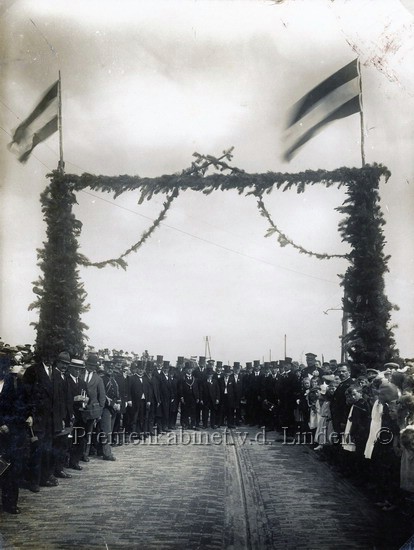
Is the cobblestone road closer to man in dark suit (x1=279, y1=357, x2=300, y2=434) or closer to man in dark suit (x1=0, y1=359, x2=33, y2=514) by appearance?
man in dark suit (x1=0, y1=359, x2=33, y2=514)

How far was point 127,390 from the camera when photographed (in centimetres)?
1439

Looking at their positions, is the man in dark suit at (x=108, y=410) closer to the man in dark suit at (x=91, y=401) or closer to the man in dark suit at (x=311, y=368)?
the man in dark suit at (x=91, y=401)

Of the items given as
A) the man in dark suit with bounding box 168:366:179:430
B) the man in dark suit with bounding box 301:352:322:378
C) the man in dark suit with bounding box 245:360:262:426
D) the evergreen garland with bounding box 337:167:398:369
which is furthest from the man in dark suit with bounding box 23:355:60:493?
the man in dark suit with bounding box 245:360:262:426

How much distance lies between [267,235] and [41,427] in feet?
17.6

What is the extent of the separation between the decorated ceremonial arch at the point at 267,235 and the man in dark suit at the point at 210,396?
259 inches

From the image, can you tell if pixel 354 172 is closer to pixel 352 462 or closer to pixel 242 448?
pixel 352 462

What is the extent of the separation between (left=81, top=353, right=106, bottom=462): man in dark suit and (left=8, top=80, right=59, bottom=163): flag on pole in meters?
4.12

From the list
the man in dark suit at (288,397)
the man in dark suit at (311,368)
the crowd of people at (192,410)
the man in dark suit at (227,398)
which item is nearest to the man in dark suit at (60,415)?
the crowd of people at (192,410)

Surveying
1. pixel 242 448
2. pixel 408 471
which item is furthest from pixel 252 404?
pixel 408 471

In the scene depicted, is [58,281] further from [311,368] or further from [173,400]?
[311,368]

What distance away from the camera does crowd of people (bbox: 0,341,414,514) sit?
745 cm

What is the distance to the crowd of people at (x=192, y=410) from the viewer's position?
7.45m

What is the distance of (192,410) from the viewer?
56.7ft

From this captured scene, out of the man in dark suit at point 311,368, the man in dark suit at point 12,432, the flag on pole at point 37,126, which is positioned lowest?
the man in dark suit at point 12,432
